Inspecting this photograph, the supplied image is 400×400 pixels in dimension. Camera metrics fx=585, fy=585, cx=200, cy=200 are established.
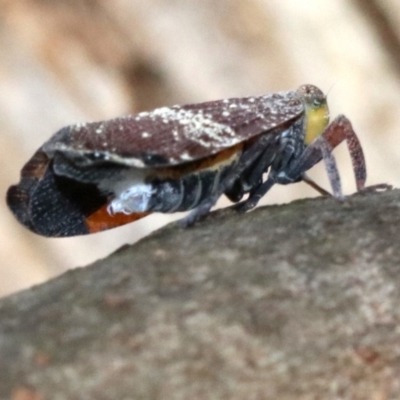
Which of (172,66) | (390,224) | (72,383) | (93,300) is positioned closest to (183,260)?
(93,300)

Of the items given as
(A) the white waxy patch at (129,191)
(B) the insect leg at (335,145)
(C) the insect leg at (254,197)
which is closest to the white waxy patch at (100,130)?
(A) the white waxy patch at (129,191)

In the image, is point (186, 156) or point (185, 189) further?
point (185, 189)

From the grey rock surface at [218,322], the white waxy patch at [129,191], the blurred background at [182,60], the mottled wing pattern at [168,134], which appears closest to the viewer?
the grey rock surface at [218,322]

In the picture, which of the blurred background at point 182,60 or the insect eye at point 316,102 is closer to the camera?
the insect eye at point 316,102

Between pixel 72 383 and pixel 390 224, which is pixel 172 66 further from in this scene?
pixel 72 383

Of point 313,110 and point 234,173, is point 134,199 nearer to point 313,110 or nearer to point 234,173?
point 234,173

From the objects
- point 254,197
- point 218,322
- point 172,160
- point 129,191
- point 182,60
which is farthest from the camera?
point 182,60

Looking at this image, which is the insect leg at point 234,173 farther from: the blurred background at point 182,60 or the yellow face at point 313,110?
the blurred background at point 182,60

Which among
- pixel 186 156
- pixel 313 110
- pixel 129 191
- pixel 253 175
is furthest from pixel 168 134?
pixel 313 110
